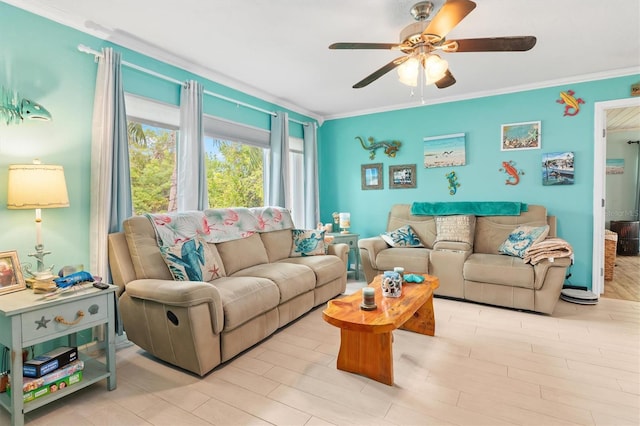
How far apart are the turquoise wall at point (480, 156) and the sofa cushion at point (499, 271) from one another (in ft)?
3.36

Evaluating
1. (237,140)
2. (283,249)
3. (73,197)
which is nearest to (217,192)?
(237,140)

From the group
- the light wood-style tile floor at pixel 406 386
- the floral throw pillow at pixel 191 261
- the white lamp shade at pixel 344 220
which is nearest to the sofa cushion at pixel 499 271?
the light wood-style tile floor at pixel 406 386

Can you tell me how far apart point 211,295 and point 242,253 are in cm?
108

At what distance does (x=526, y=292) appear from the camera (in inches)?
126

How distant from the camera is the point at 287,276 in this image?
9.42 feet

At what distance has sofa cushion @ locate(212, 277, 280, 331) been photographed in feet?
7.41

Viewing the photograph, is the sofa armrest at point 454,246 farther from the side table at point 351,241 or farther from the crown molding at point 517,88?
the crown molding at point 517,88

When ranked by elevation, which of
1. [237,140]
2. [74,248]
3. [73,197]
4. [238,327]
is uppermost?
[237,140]

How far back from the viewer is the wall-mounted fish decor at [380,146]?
4789mm

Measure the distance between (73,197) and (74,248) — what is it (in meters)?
0.37

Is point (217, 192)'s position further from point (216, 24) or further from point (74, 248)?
point (216, 24)

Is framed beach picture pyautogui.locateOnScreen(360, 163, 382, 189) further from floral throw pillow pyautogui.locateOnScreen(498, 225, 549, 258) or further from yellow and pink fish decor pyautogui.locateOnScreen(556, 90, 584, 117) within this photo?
yellow and pink fish decor pyautogui.locateOnScreen(556, 90, 584, 117)

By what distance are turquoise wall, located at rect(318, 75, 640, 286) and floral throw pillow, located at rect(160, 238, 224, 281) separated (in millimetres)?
2866

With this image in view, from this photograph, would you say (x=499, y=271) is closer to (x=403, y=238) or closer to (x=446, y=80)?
(x=403, y=238)
